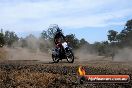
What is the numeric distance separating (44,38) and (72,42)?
15.9 m

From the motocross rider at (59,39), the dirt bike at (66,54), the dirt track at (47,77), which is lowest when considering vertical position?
the dirt track at (47,77)

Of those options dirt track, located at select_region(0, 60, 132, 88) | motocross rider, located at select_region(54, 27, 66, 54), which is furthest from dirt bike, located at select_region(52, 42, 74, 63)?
dirt track, located at select_region(0, 60, 132, 88)

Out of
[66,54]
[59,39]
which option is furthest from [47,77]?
[59,39]

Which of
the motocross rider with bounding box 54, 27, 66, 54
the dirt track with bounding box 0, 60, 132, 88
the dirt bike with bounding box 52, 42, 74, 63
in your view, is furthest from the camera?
the motocross rider with bounding box 54, 27, 66, 54

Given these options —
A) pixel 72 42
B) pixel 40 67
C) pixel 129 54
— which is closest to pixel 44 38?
pixel 72 42

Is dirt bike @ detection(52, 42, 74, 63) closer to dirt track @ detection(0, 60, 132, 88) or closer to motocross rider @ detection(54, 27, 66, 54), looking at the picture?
motocross rider @ detection(54, 27, 66, 54)

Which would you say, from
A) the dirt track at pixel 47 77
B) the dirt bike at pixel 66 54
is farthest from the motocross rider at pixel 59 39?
the dirt track at pixel 47 77

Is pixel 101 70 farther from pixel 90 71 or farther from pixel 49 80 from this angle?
pixel 49 80

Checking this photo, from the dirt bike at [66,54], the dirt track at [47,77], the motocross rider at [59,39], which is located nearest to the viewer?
the dirt track at [47,77]

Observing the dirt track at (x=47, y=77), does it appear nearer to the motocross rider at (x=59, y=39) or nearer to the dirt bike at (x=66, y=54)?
the dirt bike at (x=66, y=54)

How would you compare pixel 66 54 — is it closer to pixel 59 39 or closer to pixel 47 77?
pixel 59 39

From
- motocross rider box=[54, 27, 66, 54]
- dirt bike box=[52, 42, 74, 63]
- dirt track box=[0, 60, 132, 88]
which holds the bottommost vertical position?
dirt track box=[0, 60, 132, 88]

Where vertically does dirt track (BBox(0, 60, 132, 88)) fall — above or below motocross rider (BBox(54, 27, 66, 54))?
below

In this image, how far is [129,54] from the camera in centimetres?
4609
